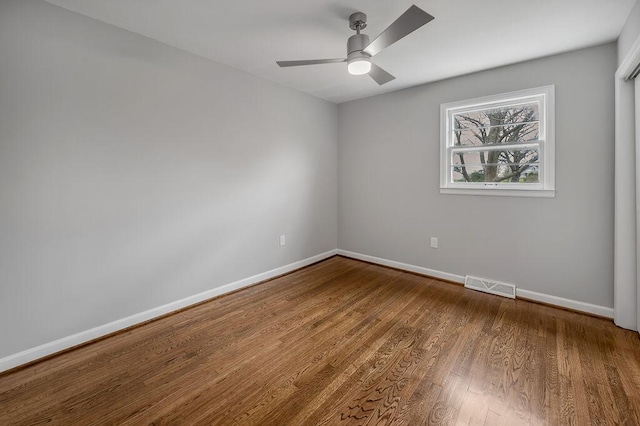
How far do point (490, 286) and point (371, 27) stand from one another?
2.86 meters

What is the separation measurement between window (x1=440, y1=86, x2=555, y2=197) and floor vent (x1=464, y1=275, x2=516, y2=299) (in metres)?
0.98

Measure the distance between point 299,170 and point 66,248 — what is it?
2562mm

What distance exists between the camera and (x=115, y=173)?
226 centimetres

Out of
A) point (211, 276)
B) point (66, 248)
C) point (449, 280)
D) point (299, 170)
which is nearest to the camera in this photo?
point (66, 248)

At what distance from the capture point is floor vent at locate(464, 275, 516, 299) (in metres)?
2.96

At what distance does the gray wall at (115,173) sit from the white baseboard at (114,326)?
56 mm

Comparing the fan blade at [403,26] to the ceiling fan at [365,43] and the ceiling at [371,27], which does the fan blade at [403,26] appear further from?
the ceiling at [371,27]

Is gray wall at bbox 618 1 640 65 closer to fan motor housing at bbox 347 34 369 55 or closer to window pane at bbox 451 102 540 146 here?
window pane at bbox 451 102 540 146

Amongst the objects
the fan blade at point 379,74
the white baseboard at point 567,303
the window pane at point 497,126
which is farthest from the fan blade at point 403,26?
the white baseboard at point 567,303

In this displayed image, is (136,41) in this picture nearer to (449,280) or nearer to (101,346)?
(101,346)

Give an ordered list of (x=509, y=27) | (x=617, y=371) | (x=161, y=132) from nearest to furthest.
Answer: (x=617, y=371)
(x=509, y=27)
(x=161, y=132)

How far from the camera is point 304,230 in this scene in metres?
4.02

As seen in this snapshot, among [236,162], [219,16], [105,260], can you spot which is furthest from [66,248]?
[219,16]

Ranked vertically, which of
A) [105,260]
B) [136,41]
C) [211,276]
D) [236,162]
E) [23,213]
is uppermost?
[136,41]
